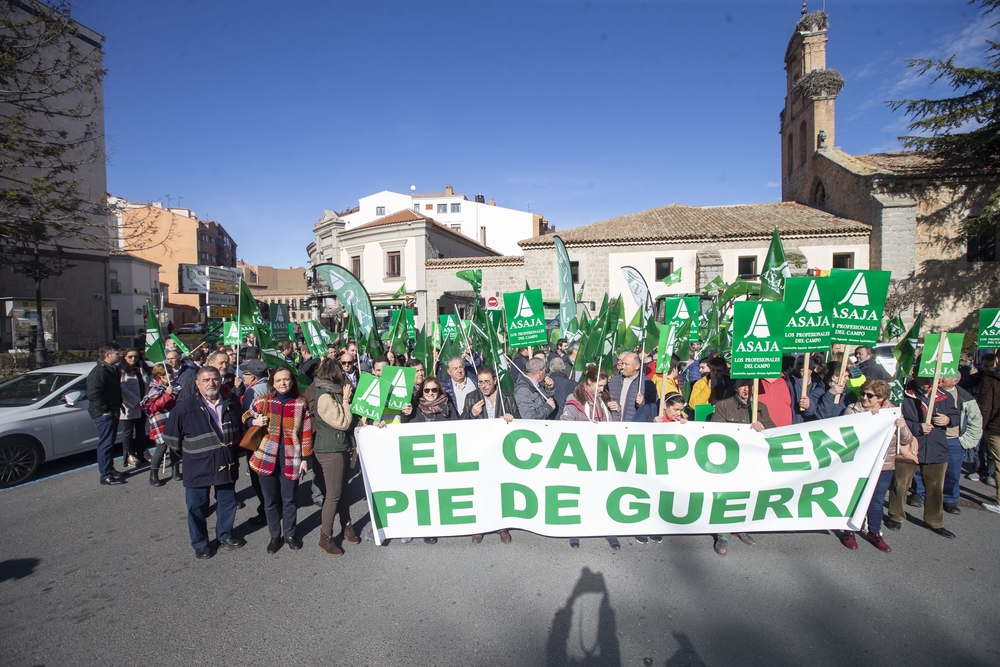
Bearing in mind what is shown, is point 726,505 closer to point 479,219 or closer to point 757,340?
point 757,340

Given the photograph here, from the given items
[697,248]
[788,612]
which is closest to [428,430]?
[788,612]

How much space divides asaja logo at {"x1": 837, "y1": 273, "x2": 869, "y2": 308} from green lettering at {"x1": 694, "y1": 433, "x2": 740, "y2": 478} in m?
1.91

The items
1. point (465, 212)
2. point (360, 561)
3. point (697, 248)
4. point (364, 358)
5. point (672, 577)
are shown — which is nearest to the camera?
point (672, 577)

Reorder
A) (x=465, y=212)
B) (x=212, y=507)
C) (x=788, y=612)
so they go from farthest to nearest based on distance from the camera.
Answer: (x=465, y=212) → (x=212, y=507) → (x=788, y=612)

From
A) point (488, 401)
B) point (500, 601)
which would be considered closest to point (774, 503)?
point (500, 601)

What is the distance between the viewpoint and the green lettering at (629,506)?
4102 mm

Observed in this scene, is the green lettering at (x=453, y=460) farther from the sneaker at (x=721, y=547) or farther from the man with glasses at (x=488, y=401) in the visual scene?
the sneaker at (x=721, y=547)

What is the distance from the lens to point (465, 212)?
46.4 meters

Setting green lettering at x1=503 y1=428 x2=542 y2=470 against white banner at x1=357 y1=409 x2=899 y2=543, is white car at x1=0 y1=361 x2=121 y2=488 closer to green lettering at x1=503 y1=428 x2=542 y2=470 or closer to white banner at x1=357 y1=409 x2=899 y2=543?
white banner at x1=357 y1=409 x2=899 y2=543

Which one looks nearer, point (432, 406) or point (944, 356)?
point (432, 406)

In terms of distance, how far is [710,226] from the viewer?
957 inches

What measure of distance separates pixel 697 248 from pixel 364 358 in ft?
63.4

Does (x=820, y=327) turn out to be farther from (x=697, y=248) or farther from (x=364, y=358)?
(x=697, y=248)

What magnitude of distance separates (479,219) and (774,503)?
43947 millimetres
